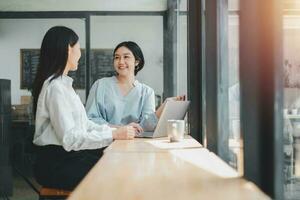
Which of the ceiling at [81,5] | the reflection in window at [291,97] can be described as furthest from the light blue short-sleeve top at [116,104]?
the ceiling at [81,5]

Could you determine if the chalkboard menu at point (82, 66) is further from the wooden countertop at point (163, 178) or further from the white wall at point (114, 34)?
the wooden countertop at point (163, 178)

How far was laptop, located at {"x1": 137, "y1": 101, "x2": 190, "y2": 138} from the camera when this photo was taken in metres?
2.48

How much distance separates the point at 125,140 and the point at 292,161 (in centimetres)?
132

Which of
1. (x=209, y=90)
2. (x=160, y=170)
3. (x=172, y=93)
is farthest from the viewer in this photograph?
(x=172, y=93)

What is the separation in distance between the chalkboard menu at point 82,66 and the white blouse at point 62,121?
367 cm

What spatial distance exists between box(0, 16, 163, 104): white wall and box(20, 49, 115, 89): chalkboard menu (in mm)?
79

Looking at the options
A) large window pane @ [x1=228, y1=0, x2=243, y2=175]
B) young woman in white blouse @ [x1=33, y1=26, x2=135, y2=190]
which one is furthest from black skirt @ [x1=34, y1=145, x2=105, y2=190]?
large window pane @ [x1=228, y1=0, x2=243, y2=175]

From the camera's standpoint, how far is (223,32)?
2148 millimetres

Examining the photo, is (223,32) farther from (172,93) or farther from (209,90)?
(172,93)

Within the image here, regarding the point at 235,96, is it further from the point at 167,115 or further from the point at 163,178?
the point at 167,115

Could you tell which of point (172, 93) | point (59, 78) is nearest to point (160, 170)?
point (59, 78)

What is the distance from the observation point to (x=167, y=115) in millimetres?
2494

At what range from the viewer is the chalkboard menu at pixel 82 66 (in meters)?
5.85

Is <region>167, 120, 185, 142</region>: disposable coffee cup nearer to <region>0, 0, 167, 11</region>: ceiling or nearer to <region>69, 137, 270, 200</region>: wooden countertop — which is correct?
<region>69, 137, 270, 200</region>: wooden countertop
